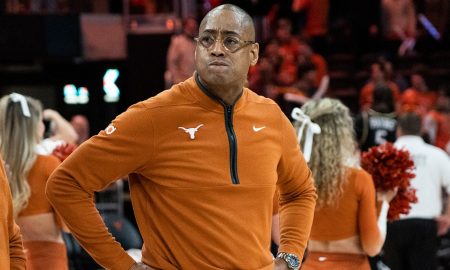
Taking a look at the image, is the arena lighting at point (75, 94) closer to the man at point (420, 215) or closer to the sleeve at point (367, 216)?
the man at point (420, 215)

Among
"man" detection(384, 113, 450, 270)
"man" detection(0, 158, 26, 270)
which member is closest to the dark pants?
"man" detection(384, 113, 450, 270)

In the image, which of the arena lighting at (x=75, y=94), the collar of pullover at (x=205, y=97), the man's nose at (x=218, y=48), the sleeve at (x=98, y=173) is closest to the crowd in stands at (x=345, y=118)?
the sleeve at (x=98, y=173)

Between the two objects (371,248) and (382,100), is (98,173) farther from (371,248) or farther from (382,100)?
(382,100)

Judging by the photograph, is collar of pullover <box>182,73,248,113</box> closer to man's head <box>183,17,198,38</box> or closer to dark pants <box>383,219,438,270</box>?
dark pants <box>383,219,438,270</box>

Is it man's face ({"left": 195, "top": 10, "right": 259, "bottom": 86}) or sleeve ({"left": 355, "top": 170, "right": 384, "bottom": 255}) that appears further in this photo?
sleeve ({"left": 355, "top": 170, "right": 384, "bottom": 255})

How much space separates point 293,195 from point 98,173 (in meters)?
0.88

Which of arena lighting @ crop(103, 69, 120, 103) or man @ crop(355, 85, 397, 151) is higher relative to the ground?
man @ crop(355, 85, 397, 151)

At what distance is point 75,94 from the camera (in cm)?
1647

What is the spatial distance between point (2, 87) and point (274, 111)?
1287 centimetres

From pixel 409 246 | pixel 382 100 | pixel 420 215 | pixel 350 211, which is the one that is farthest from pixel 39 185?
pixel 382 100

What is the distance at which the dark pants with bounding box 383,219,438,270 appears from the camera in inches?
290

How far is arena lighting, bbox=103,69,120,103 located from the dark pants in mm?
8937

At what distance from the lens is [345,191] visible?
5.36 metres

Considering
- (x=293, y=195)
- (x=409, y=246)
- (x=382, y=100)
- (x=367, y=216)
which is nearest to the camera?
(x=293, y=195)
